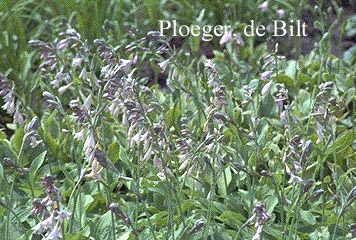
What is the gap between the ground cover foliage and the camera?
2.71 m

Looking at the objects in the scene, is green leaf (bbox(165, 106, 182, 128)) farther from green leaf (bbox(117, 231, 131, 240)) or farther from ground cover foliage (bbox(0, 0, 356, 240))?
green leaf (bbox(117, 231, 131, 240))

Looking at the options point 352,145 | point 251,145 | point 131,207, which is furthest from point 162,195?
point 352,145

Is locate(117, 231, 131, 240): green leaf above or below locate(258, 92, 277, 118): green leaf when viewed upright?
below

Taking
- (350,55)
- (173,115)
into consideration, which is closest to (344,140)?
(173,115)

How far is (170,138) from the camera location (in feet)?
10.1

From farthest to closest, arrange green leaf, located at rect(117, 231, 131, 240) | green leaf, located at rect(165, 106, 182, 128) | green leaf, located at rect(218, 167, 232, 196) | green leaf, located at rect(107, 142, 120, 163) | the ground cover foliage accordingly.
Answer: green leaf, located at rect(165, 106, 182, 128) → green leaf, located at rect(107, 142, 120, 163) → green leaf, located at rect(218, 167, 232, 196) → green leaf, located at rect(117, 231, 131, 240) → the ground cover foliage

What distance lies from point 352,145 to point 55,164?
128 centimetres

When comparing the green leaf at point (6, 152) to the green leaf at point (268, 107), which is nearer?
the green leaf at point (6, 152)

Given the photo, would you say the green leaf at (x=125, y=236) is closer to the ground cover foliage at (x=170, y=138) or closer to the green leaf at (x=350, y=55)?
the ground cover foliage at (x=170, y=138)

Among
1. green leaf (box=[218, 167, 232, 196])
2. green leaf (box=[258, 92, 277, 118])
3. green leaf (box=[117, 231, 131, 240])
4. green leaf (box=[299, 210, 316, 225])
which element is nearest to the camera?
green leaf (box=[117, 231, 131, 240])

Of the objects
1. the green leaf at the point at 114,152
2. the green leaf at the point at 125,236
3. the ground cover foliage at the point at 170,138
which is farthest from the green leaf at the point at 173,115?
the green leaf at the point at 125,236

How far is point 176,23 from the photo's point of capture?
5.64 m

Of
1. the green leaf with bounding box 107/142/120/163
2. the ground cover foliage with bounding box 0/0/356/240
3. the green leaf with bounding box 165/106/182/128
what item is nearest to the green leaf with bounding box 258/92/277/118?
the ground cover foliage with bounding box 0/0/356/240

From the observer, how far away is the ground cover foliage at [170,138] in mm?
2714
